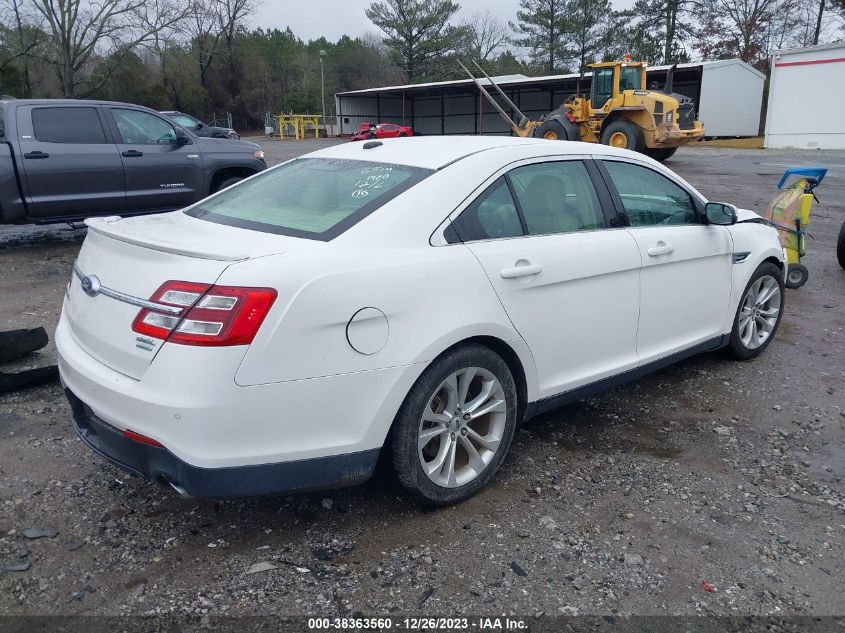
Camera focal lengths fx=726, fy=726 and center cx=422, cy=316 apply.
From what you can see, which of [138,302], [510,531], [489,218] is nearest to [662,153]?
[489,218]

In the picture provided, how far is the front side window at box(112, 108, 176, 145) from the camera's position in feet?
29.6

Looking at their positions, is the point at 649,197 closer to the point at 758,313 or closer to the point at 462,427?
the point at 758,313

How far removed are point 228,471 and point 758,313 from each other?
4098mm

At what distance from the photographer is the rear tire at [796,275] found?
23.1 feet

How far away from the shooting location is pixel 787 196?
23.7 feet

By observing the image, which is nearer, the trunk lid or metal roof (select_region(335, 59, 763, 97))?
the trunk lid

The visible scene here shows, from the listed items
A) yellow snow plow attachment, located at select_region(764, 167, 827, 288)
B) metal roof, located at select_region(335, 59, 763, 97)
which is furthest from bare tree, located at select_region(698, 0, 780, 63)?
yellow snow plow attachment, located at select_region(764, 167, 827, 288)

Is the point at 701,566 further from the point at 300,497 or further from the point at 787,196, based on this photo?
the point at 787,196

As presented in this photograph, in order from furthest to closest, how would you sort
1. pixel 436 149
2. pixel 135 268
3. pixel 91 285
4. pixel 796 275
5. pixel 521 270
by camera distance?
pixel 796 275 < pixel 436 149 < pixel 521 270 < pixel 91 285 < pixel 135 268

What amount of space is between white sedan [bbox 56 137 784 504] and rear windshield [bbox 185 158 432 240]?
0.02 meters

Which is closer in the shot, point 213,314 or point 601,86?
point 213,314

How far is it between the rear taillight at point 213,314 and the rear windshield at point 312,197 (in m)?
0.49

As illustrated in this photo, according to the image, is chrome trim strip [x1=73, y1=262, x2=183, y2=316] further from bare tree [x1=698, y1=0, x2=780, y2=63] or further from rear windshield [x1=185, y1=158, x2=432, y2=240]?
bare tree [x1=698, y1=0, x2=780, y2=63]

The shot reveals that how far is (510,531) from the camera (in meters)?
3.07
